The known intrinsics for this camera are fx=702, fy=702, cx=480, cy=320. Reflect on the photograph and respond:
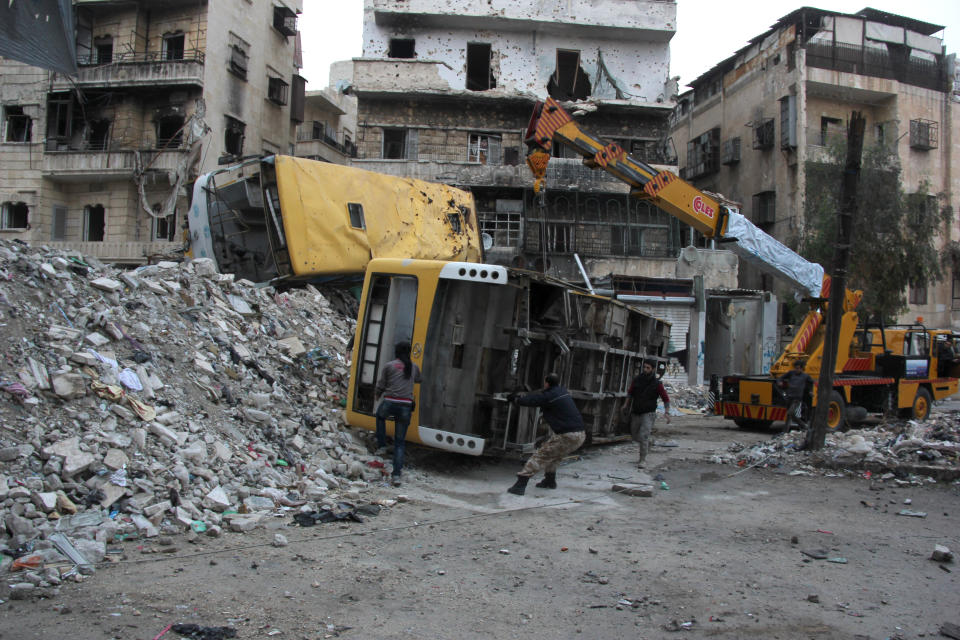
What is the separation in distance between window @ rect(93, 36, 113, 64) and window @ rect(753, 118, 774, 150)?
25062 mm

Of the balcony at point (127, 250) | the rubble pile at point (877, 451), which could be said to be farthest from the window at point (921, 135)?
the balcony at point (127, 250)


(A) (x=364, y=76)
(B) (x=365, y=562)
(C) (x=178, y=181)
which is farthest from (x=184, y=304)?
(A) (x=364, y=76)

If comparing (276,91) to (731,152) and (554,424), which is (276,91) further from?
(554,424)

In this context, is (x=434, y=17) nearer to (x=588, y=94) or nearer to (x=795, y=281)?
(x=588, y=94)

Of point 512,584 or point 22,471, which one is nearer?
point 512,584

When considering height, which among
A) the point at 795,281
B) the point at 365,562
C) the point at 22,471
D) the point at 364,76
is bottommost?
the point at 365,562

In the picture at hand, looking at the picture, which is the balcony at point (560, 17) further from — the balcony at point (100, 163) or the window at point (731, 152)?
the balcony at point (100, 163)

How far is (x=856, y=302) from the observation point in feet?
43.1

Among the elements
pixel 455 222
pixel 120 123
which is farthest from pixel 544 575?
pixel 120 123

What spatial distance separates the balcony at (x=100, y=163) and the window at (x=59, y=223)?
1.06m

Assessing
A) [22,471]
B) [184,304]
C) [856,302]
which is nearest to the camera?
[22,471]

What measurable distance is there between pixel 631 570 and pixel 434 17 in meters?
23.9

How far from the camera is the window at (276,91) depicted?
2888 cm

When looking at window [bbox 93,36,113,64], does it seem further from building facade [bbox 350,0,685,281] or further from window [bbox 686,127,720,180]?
window [bbox 686,127,720,180]
